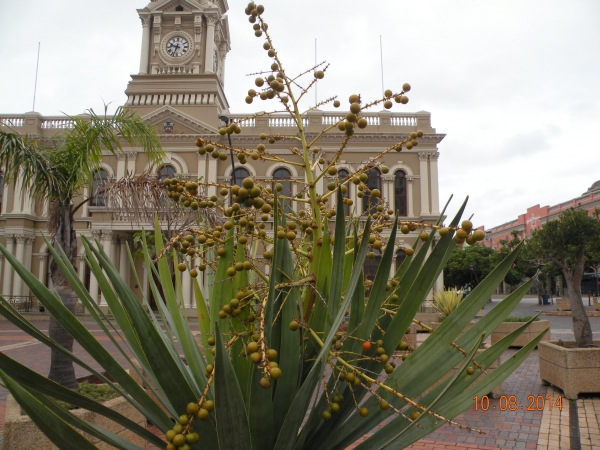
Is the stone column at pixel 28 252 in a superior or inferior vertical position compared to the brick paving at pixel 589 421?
superior

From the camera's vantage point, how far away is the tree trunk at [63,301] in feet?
16.6

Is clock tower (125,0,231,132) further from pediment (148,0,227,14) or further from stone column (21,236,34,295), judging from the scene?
stone column (21,236,34,295)

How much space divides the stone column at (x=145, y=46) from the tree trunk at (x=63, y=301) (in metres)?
23.8

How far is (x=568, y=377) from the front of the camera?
21.7ft

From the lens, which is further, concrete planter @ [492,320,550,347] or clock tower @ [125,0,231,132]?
clock tower @ [125,0,231,132]

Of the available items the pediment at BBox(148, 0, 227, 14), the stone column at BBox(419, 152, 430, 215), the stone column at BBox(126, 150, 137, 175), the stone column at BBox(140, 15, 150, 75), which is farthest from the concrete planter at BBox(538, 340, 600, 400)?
the pediment at BBox(148, 0, 227, 14)

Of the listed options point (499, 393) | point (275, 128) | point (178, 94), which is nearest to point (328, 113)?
point (275, 128)

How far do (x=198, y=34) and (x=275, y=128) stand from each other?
8.58 meters

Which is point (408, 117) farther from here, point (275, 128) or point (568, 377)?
point (568, 377)

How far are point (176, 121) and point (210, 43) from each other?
20.4 ft

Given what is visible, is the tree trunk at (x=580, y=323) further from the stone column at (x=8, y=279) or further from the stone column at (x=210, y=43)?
the stone column at (x=8, y=279)

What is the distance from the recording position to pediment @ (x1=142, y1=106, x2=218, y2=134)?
2452 centimetres

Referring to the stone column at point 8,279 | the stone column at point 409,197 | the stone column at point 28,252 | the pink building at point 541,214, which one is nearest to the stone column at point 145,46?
the stone column at point 28,252

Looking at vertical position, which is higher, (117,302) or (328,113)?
(328,113)
